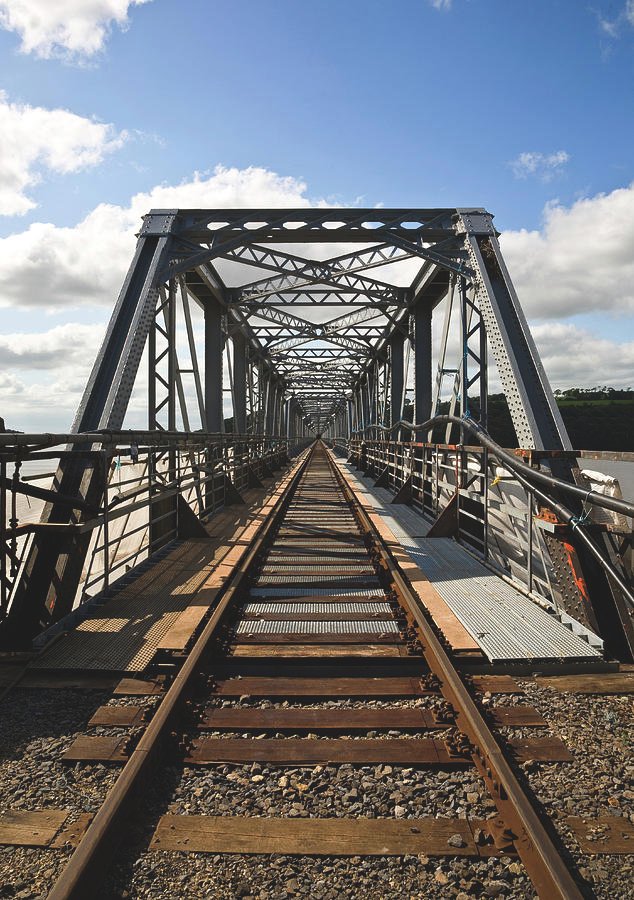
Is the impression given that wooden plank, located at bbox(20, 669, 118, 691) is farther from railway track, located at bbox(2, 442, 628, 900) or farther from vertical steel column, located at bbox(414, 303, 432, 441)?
vertical steel column, located at bbox(414, 303, 432, 441)

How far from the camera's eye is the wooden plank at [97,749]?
2.70 meters

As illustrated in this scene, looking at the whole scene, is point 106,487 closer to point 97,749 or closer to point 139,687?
point 139,687

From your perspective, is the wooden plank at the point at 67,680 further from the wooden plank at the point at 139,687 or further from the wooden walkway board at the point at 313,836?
the wooden walkway board at the point at 313,836

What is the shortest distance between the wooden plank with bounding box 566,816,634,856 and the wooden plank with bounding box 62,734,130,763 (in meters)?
2.01

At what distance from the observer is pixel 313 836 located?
7.22 feet

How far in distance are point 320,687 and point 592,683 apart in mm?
1732

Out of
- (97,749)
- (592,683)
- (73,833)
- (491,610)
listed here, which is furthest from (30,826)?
(491,610)

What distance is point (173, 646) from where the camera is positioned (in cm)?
396

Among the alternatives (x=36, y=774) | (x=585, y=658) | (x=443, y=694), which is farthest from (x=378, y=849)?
(x=585, y=658)

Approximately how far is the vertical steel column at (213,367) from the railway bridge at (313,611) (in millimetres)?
3198

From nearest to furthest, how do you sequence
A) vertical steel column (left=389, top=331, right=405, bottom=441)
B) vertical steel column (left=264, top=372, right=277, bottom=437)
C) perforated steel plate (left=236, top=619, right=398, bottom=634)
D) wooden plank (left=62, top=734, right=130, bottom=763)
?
wooden plank (left=62, top=734, right=130, bottom=763), perforated steel plate (left=236, top=619, right=398, bottom=634), vertical steel column (left=389, top=331, right=405, bottom=441), vertical steel column (left=264, top=372, right=277, bottom=437)

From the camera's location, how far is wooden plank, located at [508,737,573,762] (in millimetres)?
2719

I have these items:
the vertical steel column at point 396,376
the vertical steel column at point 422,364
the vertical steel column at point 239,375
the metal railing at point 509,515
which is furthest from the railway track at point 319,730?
the vertical steel column at point 396,376

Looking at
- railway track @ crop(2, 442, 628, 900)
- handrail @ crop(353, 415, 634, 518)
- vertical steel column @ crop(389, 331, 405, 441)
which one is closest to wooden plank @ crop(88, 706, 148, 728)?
railway track @ crop(2, 442, 628, 900)
